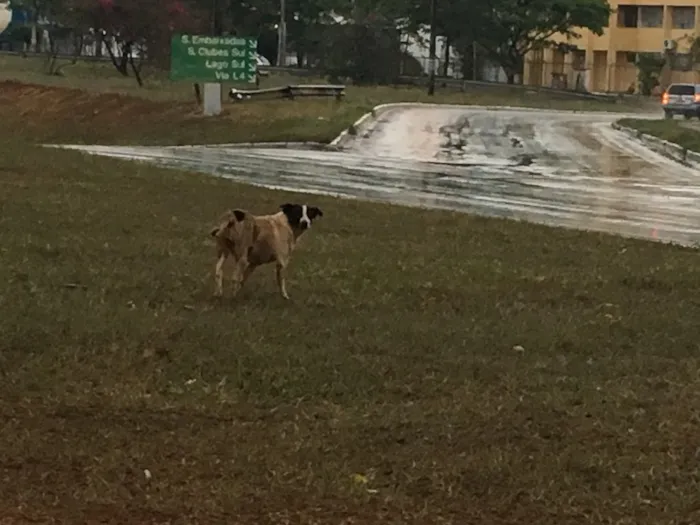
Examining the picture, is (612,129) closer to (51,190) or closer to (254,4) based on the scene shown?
(51,190)

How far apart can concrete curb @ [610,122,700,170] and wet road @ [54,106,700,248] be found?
0.35 metres

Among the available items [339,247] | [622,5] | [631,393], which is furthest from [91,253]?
[622,5]

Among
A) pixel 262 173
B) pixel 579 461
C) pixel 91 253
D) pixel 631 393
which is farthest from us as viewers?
pixel 262 173

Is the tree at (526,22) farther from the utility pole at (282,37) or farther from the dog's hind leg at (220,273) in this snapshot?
the dog's hind leg at (220,273)

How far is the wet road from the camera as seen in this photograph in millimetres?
17703

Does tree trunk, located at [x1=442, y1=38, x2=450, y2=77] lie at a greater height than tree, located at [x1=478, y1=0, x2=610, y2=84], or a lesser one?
lesser

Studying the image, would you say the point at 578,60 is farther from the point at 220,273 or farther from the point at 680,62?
the point at 220,273

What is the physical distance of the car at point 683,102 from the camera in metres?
50.7

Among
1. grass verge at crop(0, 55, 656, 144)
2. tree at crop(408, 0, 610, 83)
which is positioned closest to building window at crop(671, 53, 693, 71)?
tree at crop(408, 0, 610, 83)

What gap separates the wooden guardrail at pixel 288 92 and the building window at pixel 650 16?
46844 mm

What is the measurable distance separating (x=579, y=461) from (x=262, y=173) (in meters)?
16.5

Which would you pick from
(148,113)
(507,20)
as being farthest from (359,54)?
(148,113)

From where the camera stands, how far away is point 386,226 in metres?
14.3

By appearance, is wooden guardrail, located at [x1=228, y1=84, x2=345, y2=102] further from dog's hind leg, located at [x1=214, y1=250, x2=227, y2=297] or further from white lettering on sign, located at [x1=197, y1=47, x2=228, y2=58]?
dog's hind leg, located at [x1=214, y1=250, x2=227, y2=297]
